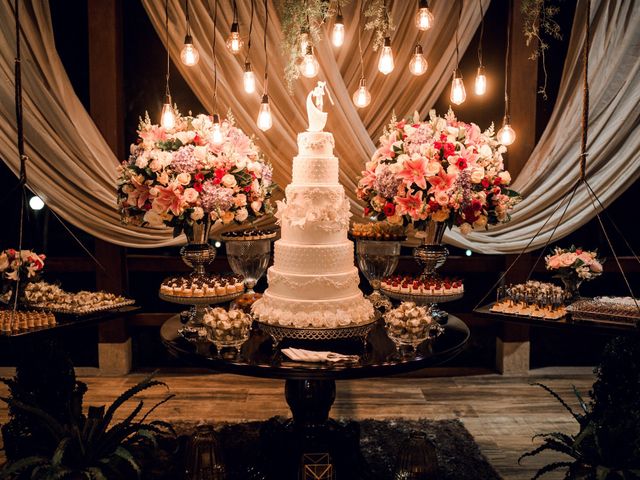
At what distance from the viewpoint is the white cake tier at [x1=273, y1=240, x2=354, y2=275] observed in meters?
3.47

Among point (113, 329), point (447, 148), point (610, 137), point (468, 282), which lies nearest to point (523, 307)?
point (447, 148)

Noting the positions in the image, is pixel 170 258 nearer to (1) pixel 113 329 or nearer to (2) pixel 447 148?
(1) pixel 113 329

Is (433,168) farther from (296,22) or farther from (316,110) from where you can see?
(296,22)

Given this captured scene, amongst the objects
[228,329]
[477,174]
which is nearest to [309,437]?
[228,329]

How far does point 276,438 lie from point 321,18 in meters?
3.47

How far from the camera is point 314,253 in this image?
3465 millimetres

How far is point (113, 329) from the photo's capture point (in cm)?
570

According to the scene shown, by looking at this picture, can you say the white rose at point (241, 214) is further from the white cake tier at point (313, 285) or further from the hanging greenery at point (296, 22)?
the hanging greenery at point (296, 22)

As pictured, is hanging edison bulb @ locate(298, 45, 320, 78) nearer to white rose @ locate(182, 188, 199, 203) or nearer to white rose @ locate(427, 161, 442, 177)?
white rose @ locate(427, 161, 442, 177)

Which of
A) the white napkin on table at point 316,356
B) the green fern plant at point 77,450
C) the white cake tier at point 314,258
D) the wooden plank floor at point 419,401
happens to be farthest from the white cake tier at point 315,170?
the wooden plank floor at point 419,401

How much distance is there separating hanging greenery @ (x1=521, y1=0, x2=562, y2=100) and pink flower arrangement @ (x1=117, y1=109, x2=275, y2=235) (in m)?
2.95

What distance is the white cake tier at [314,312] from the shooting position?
10.9 feet

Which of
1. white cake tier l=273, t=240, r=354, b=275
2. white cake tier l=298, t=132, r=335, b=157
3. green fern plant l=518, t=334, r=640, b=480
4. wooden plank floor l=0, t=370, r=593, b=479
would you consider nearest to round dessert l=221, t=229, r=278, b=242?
white cake tier l=273, t=240, r=354, b=275

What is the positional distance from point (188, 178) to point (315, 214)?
0.83 meters
